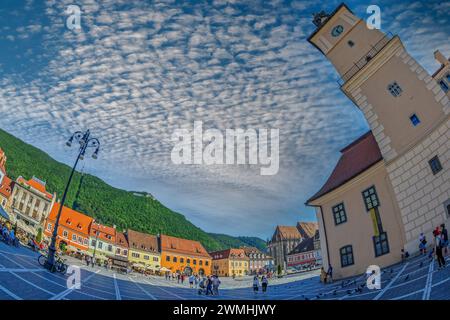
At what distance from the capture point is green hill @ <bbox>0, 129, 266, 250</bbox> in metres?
41.3

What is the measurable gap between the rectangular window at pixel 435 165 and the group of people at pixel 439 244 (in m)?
3.07

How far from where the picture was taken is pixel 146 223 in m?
58.8

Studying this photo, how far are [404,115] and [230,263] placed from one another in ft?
230

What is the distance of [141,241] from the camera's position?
2044 inches

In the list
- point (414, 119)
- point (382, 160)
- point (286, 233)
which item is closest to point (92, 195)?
point (382, 160)

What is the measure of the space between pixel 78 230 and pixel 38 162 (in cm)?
1495

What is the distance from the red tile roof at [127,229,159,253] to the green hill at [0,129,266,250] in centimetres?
312

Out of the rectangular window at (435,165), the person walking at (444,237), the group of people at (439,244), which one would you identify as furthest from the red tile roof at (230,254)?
the person walking at (444,237)

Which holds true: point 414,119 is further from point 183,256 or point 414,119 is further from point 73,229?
point 183,256

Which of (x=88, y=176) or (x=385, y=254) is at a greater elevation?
(x=88, y=176)

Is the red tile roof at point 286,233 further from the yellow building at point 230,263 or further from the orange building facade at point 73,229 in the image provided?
the orange building facade at point 73,229
